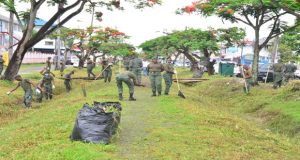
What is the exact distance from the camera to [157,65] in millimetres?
20656

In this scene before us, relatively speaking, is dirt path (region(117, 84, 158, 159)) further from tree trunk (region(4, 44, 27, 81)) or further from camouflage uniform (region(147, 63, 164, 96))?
tree trunk (region(4, 44, 27, 81))

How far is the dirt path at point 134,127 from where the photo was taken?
9.96 meters

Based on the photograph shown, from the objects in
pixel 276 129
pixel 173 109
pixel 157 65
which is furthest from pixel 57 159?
pixel 157 65

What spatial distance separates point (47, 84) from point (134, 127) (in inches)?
427

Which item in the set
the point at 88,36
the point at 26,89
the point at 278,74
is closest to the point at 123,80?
the point at 26,89

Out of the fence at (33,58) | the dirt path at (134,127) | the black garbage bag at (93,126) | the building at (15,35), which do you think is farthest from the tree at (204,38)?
the fence at (33,58)

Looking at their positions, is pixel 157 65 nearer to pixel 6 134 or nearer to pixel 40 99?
pixel 40 99

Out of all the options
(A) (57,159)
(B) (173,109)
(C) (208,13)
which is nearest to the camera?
(A) (57,159)

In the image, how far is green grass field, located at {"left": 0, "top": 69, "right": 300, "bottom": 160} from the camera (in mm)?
9688

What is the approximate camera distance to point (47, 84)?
2275 centimetres

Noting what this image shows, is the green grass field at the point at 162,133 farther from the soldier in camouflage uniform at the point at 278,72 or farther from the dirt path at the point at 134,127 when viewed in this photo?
the soldier in camouflage uniform at the point at 278,72

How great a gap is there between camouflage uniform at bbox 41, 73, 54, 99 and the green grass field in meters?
1.67

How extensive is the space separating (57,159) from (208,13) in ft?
59.5

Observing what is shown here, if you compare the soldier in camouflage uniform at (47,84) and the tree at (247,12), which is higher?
the tree at (247,12)
